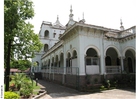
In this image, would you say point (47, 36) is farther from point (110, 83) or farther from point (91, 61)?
point (110, 83)

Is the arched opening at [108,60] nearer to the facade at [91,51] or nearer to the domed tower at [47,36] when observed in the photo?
the facade at [91,51]

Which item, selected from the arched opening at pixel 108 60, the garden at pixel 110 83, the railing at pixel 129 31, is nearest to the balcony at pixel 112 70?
the garden at pixel 110 83

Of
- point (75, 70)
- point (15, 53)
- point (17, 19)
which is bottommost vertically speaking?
point (75, 70)

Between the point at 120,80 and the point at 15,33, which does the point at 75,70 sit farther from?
the point at 15,33

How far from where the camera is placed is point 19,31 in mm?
10266

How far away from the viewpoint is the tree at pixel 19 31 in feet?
31.6

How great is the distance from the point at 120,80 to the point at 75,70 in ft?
16.6

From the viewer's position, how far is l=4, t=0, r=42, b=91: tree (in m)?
9.65

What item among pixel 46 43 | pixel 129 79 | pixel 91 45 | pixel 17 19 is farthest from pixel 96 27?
pixel 46 43

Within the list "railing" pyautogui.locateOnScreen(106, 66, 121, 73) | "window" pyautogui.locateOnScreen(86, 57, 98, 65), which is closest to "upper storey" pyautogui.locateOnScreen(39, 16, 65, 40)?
"window" pyautogui.locateOnScreen(86, 57, 98, 65)

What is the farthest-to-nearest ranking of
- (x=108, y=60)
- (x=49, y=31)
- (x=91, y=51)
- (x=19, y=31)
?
(x=49, y=31)
(x=108, y=60)
(x=91, y=51)
(x=19, y=31)

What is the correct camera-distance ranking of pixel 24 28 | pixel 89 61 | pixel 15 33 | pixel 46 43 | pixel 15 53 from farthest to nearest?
1. pixel 46 43
2. pixel 89 61
3. pixel 15 53
4. pixel 24 28
5. pixel 15 33

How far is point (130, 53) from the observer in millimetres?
18297

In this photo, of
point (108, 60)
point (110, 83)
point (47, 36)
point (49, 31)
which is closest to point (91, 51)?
point (108, 60)
